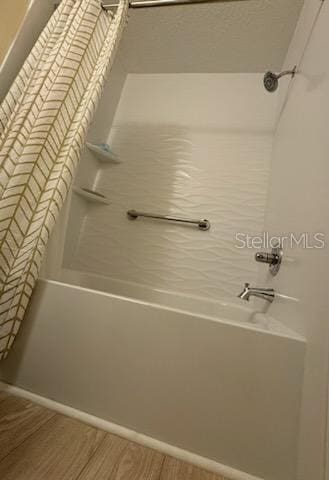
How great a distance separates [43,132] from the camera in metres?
0.82

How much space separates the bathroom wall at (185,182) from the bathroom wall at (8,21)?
0.80m

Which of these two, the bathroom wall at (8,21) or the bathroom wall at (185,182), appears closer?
the bathroom wall at (8,21)

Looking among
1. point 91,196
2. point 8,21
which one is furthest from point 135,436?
point 8,21

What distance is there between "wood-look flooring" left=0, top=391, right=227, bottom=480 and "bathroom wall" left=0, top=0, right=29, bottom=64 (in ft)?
4.19

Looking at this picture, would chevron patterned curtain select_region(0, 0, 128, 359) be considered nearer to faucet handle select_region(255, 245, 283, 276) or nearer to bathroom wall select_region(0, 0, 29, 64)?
bathroom wall select_region(0, 0, 29, 64)

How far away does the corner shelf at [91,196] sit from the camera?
1.47 metres

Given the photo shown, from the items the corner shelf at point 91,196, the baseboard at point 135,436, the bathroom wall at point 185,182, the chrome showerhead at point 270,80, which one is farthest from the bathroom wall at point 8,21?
the baseboard at point 135,436

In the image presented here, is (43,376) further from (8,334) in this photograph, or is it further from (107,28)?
(107,28)

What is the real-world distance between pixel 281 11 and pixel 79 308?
164 cm

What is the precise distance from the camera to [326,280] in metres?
0.52

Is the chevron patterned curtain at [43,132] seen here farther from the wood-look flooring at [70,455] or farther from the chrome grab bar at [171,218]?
the chrome grab bar at [171,218]

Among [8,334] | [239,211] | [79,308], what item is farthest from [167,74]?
[8,334]

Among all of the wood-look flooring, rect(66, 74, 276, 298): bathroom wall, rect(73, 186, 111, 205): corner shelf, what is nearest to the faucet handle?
rect(66, 74, 276, 298): bathroom wall

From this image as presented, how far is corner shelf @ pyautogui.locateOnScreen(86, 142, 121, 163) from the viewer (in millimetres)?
1524
